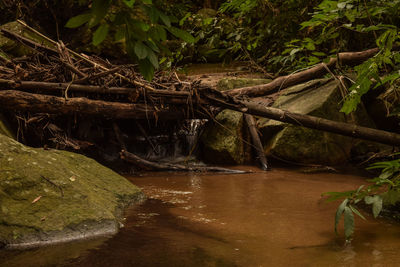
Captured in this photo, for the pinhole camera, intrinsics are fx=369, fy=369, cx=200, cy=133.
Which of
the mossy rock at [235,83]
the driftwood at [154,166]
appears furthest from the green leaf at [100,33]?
the mossy rock at [235,83]

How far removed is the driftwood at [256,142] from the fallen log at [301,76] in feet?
1.48

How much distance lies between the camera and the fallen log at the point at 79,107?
4293mm

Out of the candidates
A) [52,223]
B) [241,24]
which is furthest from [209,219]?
[241,24]

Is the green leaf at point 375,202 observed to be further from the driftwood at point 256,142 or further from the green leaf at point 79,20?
the driftwood at point 256,142

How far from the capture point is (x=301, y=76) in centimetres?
618

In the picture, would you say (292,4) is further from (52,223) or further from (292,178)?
(52,223)

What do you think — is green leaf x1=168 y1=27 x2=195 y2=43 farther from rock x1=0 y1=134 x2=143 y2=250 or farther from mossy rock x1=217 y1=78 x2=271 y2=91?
mossy rock x1=217 y1=78 x2=271 y2=91

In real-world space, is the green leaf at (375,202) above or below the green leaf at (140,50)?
below

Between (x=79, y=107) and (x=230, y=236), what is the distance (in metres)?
2.90

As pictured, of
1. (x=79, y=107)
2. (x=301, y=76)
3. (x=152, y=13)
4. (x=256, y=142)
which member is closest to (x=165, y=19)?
(x=152, y=13)

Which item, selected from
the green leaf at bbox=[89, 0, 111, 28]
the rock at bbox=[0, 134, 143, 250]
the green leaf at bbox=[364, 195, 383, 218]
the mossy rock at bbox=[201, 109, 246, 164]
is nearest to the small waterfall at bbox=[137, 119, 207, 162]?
the mossy rock at bbox=[201, 109, 246, 164]

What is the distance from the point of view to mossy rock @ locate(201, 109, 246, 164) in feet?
18.0

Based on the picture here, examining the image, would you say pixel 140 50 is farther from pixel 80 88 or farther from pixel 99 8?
pixel 80 88

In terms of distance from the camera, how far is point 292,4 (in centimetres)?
627
